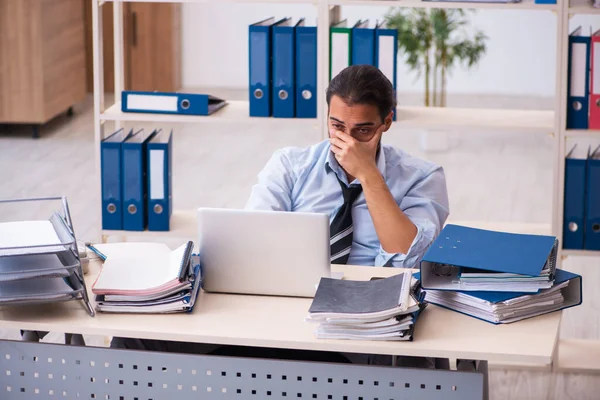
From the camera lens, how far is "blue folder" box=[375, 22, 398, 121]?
3.23 m

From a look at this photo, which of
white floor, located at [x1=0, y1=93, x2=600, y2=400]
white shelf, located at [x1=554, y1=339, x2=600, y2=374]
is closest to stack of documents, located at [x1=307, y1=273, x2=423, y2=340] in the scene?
white shelf, located at [x1=554, y1=339, x2=600, y2=374]

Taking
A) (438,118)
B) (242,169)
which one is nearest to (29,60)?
(242,169)

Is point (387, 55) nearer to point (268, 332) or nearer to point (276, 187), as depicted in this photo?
→ point (276, 187)

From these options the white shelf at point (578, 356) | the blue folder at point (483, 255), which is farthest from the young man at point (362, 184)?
the white shelf at point (578, 356)

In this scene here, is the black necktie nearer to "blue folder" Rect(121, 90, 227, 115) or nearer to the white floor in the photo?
"blue folder" Rect(121, 90, 227, 115)

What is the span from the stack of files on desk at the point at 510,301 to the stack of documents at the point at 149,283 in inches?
20.1

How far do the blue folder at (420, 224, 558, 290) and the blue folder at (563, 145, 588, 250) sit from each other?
1093 millimetres

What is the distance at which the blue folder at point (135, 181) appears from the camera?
333 cm

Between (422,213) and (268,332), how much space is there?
2.79 feet

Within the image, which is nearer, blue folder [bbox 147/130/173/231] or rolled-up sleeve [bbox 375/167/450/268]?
rolled-up sleeve [bbox 375/167/450/268]

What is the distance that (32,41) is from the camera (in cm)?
651

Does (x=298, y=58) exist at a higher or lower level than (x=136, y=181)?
higher

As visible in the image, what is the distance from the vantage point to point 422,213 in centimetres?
262

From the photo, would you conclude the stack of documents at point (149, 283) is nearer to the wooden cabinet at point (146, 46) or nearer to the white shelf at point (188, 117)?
the white shelf at point (188, 117)
